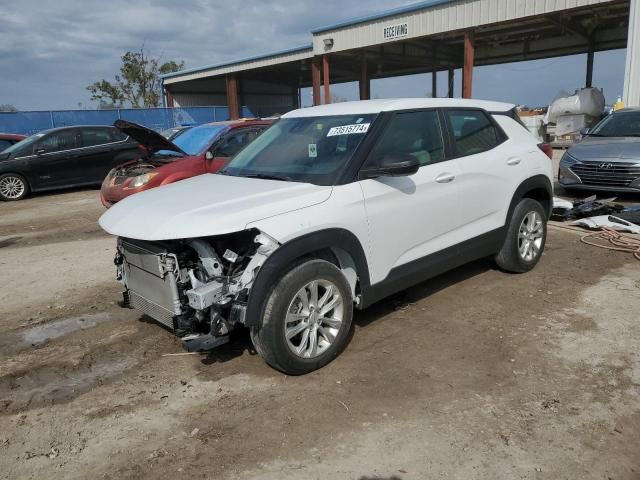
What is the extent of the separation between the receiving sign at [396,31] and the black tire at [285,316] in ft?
56.8

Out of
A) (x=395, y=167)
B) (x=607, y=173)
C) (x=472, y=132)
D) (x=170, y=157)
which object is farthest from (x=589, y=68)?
(x=395, y=167)

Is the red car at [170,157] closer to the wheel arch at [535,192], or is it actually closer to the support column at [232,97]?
the wheel arch at [535,192]

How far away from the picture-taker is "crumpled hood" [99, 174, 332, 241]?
10.5 ft

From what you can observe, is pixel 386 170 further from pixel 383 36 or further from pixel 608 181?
pixel 383 36

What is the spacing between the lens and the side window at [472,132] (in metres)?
4.61

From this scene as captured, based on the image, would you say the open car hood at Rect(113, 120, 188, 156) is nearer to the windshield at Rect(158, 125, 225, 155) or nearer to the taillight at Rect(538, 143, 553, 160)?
the windshield at Rect(158, 125, 225, 155)

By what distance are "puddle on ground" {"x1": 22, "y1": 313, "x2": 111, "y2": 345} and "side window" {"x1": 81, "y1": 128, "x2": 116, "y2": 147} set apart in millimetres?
9469

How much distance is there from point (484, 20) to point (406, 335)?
592 inches

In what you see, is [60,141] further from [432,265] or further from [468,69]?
[468,69]

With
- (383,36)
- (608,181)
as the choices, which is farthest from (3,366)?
(383,36)

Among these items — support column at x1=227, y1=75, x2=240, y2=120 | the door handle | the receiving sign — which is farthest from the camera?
support column at x1=227, y1=75, x2=240, y2=120

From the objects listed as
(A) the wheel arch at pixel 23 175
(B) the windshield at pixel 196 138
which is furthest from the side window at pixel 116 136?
(B) the windshield at pixel 196 138

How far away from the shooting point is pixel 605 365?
3570 millimetres

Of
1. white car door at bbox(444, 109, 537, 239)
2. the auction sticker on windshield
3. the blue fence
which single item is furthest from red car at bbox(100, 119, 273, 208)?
the blue fence
